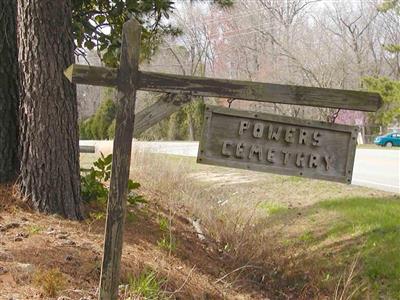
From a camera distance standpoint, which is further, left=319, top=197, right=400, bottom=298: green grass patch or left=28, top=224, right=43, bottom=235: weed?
left=319, top=197, right=400, bottom=298: green grass patch

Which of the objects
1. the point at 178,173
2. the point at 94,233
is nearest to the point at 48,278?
the point at 94,233

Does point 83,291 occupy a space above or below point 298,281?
above

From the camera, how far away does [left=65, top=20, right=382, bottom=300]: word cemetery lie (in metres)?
3.16

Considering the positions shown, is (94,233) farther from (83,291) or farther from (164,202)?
(164,202)

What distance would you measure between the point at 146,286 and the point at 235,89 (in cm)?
139

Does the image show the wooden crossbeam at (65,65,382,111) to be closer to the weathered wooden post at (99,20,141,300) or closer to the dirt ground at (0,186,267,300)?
the weathered wooden post at (99,20,141,300)

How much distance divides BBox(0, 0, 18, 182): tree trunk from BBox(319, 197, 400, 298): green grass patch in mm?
4071

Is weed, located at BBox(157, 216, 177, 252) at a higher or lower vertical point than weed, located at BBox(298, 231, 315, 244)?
higher

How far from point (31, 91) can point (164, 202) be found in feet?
11.9

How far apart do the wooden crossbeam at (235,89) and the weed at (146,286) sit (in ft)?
4.18

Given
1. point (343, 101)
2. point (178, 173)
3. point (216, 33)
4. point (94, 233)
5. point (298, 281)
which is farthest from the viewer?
point (216, 33)

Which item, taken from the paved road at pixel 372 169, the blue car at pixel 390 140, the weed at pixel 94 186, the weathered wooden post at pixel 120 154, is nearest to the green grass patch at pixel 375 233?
the paved road at pixel 372 169

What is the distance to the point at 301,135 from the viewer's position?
3418 millimetres

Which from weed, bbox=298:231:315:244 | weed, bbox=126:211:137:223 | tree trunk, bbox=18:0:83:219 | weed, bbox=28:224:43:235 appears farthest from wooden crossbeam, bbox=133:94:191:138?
weed, bbox=298:231:315:244
